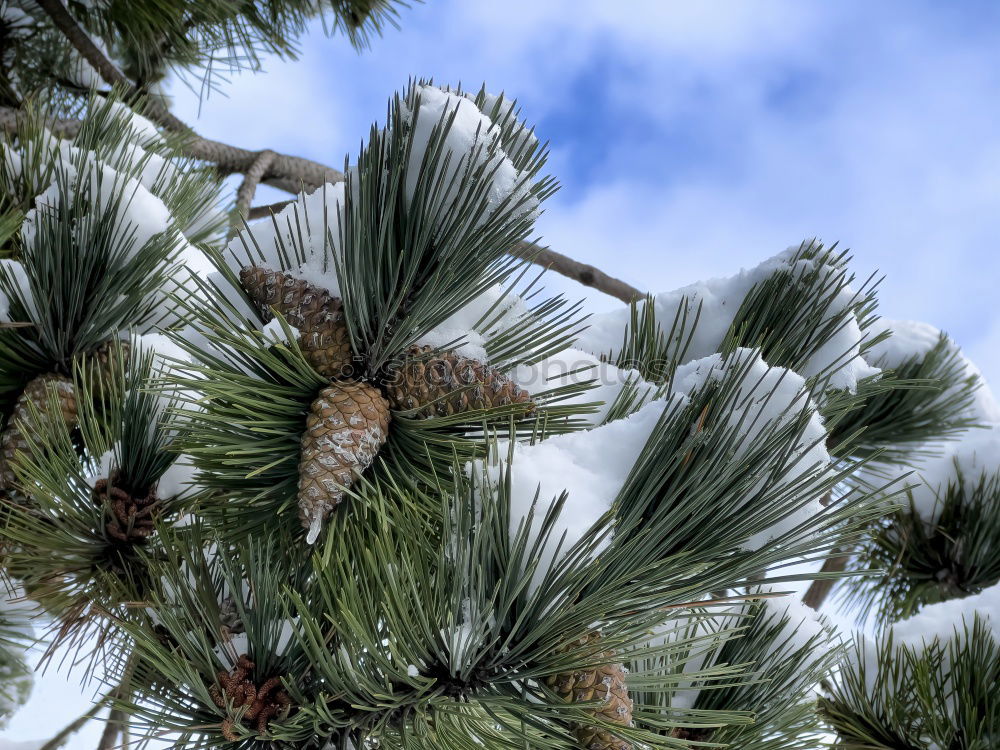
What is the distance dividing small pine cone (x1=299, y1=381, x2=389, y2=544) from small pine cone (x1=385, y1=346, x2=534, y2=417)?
37mm

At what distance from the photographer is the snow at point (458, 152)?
742 millimetres

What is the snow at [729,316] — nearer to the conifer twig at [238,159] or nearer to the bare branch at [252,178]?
the conifer twig at [238,159]

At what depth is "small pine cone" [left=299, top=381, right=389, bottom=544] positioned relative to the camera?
77cm

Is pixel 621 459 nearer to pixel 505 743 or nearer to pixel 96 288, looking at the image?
pixel 505 743

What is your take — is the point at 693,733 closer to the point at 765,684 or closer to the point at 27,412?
the point at 765,684

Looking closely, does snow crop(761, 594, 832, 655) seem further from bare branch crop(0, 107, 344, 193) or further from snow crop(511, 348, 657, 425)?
bare branch crop(0, 107, 344, 193)

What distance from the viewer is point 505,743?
29.0 inches

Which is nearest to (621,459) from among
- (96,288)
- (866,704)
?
(96,288)

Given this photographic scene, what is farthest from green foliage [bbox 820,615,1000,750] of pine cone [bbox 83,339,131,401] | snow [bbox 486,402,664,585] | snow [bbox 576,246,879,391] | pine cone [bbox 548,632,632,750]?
pine cone [bbox 83,339,131,401]

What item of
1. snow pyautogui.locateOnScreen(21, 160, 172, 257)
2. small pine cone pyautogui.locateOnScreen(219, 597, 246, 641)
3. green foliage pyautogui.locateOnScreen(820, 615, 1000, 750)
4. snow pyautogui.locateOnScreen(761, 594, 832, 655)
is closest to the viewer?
small pine cone pyautogui.locateOnScreen(219, 597, 246, 641)

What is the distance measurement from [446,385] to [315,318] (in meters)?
0.14

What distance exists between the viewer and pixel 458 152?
0.75 meters

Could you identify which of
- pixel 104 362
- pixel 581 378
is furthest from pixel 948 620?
pixel 104 362

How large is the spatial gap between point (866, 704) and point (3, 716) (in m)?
2.46
